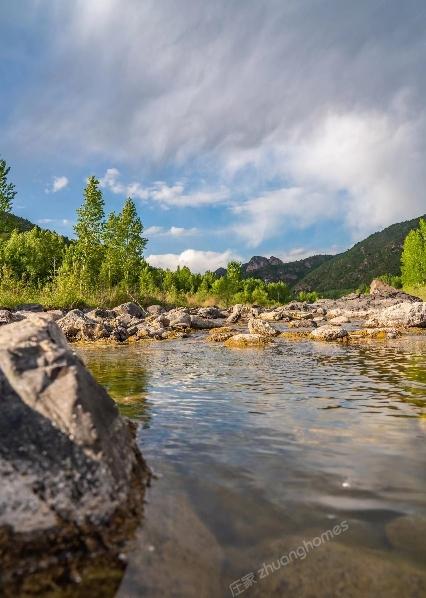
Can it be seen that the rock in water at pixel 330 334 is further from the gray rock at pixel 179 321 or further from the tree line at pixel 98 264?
the tree line at pixel 98 264

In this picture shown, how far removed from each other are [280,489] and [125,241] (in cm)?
7590

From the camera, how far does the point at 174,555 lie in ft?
10.6

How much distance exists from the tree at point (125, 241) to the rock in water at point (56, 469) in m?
70.9

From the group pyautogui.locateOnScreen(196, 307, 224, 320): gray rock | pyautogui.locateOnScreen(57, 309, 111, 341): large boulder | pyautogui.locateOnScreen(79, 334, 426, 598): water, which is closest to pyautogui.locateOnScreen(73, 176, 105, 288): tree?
pyautogui.locateOnScreen(196, 307, 224, 320): gray rock

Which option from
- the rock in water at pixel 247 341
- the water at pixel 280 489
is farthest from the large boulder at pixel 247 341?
the water at pixel 280 489

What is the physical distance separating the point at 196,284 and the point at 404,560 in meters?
115

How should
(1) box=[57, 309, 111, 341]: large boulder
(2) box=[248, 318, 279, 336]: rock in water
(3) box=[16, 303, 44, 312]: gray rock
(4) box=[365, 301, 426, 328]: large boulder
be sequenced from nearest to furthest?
(1) box=[57, 309, 111, 341]: large boulder
(2) box=[248, 318, 279, 336]: rock in water
(4) box=[365, 301, 426, 328]: large boulder
(3) box=[16, 303, 44, 312]: gray rock

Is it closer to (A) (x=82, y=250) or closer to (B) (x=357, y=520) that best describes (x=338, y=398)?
(B) (x=357, y=520)

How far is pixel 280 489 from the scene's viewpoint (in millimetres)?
4395

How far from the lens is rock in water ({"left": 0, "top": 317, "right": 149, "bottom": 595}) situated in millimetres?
3094

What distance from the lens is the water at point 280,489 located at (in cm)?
304

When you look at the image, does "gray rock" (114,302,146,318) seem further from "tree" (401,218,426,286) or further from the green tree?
"tree" (401,218,426,286)

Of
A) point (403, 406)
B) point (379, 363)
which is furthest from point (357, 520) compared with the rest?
point (379, 363)

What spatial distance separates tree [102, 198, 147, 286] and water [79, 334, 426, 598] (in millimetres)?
67053
